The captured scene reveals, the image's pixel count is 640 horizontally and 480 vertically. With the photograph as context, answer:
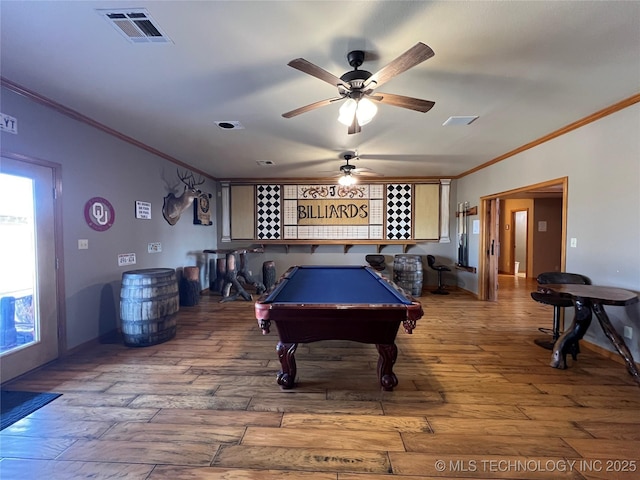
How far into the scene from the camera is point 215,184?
691cm

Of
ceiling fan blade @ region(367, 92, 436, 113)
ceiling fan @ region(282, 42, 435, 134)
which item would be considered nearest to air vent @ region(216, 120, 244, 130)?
A: ceiling fan @ region(282, 42, 435, 134)

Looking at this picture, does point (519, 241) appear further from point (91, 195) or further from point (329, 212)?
point (91, 195)

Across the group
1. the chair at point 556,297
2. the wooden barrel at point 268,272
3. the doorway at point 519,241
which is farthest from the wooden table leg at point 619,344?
the doorway at point 519,241

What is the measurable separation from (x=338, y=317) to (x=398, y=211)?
5092mm

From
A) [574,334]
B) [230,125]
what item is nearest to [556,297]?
[574,334]

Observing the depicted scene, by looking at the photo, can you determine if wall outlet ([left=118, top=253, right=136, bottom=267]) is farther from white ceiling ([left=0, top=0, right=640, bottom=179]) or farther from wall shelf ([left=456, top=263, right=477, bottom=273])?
wall shelf ([left=456, top=263, right=477, bottom=273])

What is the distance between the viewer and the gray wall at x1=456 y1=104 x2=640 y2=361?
277 cm

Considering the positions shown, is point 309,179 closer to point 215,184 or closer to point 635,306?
point 215,184

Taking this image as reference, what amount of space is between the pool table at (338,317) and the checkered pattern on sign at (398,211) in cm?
410

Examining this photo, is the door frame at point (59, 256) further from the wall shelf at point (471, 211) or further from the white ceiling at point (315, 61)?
the wall shelf at point (471, 211)

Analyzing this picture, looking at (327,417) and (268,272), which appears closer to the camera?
(327,417)

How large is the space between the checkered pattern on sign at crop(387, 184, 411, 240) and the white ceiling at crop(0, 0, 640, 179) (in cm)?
301

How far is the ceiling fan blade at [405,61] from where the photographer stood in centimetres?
160

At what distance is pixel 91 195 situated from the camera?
334 cm
